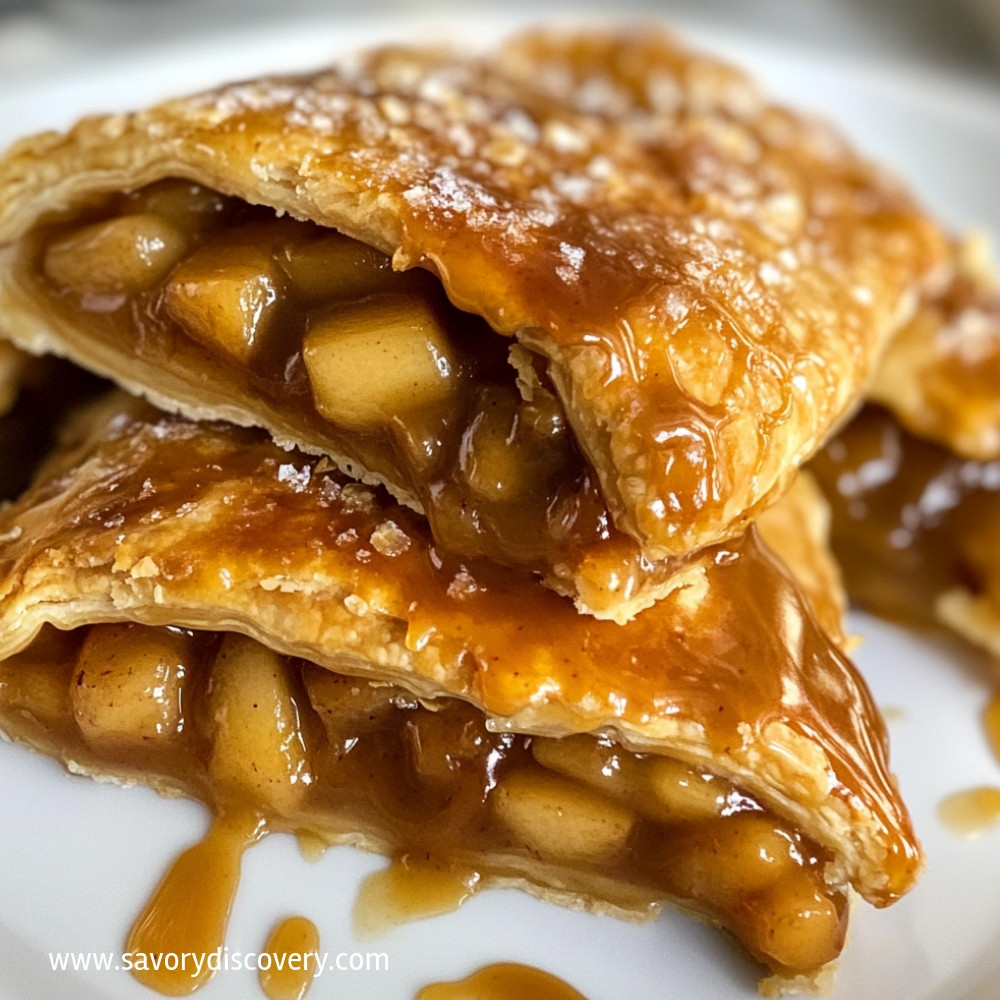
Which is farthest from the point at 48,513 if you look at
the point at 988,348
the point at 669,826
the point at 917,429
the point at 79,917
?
the point at 988,348

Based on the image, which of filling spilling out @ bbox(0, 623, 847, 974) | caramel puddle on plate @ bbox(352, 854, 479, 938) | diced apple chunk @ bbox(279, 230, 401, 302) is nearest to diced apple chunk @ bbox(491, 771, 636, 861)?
filling spilling out @ bbox(0, 623, 847, 974)

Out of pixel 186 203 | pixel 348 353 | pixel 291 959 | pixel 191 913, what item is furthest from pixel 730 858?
pixel 186 203

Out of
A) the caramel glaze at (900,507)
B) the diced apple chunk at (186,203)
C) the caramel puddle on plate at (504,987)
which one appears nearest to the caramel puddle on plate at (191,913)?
the caramel puddle on plate at (504,987)

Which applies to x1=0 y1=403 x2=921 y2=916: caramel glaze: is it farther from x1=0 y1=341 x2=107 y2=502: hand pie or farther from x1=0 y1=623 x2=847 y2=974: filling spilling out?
x1=0 y1=341 x2=107 y2=502: hand pie

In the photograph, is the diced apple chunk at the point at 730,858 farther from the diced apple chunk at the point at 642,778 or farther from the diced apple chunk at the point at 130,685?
the diced apple chunk at the point at 130,685

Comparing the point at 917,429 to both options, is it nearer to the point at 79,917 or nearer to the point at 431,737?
the point at 431,737
